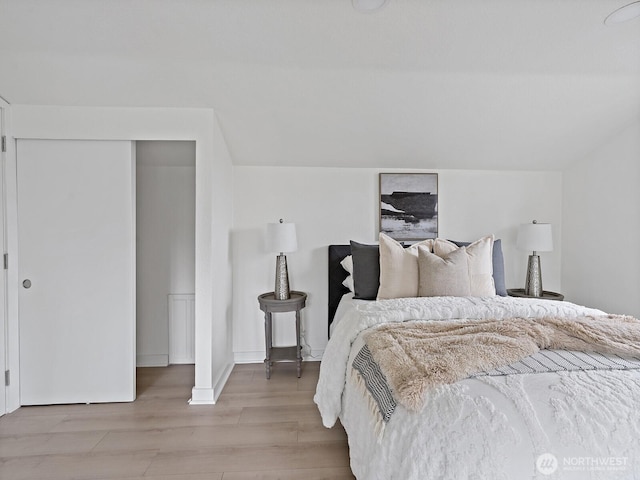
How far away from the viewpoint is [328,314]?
324 centimetres

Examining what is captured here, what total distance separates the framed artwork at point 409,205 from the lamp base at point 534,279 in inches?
35.9

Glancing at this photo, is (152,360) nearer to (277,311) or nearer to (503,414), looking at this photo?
(277,311)

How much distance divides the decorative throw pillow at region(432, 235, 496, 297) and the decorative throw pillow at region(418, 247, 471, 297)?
80 millimetres

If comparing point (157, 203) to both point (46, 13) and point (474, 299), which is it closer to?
point (46, 13)

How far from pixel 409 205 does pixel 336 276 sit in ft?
3.33

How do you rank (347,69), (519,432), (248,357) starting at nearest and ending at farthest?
(519,432)
(347,69)
(248,357)

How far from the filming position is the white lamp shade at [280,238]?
289cm

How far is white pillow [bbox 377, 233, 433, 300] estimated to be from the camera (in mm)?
2406

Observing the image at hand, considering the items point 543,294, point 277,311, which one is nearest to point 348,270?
point 277,311

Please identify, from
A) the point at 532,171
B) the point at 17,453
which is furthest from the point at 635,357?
the point at 17,453

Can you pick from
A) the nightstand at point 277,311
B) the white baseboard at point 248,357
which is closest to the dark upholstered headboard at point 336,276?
the nightstand at point 277,311

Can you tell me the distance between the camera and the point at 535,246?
310cm

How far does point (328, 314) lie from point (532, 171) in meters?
2.54

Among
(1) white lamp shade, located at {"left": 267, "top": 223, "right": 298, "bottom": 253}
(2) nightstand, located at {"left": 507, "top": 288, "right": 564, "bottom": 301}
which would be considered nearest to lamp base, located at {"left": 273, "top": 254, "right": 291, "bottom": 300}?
(1) white lamp shade, located at {"left": 267, "top": 223, "right": 298, "bottom": 253}
